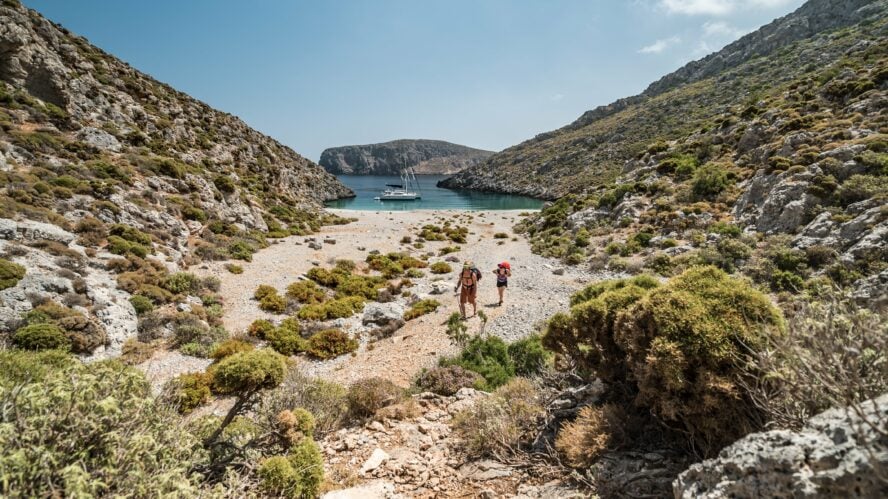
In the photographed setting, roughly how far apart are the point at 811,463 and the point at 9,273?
18.5m

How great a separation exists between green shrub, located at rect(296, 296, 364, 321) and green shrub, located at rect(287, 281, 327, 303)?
1288 mm

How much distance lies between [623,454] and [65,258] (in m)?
19.8

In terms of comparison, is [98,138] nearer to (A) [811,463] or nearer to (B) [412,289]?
(B) [412,289]

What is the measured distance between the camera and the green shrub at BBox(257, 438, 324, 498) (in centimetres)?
421

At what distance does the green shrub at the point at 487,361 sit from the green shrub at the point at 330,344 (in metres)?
4.80

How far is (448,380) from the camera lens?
26.5ft

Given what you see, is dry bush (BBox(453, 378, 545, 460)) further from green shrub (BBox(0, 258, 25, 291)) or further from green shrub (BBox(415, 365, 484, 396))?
green shrub (BBox(0, 258, 25, 291))

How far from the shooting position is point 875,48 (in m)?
33.3

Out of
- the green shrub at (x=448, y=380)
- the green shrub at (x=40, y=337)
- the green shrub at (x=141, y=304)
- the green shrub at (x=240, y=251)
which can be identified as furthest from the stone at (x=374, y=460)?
the green shrub at (x=240, y=251)

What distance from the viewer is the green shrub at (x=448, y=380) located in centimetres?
796

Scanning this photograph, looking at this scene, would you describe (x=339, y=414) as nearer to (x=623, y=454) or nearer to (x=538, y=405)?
(x=538, y=405)

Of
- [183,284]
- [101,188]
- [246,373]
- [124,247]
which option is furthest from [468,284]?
[101,188]

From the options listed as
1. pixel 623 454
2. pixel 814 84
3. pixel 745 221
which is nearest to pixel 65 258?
pixel 623 454

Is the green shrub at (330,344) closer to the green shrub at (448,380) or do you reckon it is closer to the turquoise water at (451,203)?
the green shrub at (448,380)
